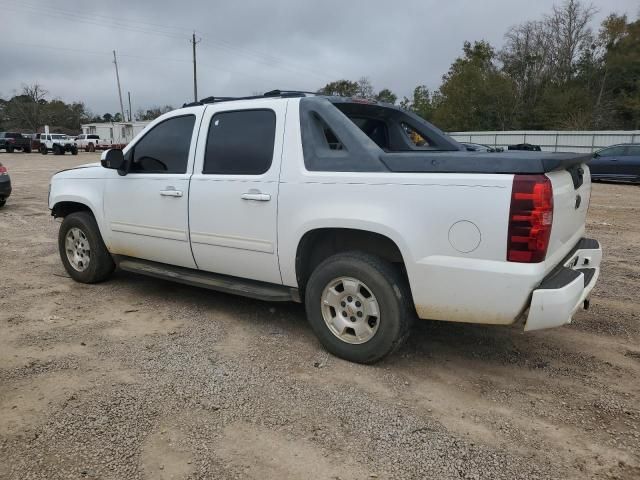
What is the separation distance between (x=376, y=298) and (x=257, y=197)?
1.20 meters

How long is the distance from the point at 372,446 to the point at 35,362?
250 cm

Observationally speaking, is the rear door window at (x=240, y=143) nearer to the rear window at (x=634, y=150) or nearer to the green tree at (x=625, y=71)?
the rear window at (x=634, y=150)

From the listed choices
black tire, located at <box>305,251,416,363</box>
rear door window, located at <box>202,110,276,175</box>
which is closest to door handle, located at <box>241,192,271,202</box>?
rear door window, located at <box>202,110,276,175</box>

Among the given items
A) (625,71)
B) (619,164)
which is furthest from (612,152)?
(625,71)

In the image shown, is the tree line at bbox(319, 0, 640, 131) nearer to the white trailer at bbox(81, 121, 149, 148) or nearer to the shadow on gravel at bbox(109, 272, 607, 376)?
the white trailer at bbox(81, 121, 149, 148)

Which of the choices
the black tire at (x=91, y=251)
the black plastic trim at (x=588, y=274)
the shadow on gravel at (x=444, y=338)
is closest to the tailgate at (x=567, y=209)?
the black plastic trim at (x=588, y=274)

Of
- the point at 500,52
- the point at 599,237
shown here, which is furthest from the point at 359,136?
the point at 500,52

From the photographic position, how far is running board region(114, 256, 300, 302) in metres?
3.99

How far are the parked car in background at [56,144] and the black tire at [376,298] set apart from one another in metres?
44.2

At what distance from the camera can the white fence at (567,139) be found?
2983cm

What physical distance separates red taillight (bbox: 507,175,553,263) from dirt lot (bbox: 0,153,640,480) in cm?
98

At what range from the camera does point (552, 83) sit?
48.8 m

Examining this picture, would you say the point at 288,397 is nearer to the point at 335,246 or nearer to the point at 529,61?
the point at 335,246

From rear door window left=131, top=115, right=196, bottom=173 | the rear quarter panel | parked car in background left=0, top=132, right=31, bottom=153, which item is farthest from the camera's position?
parked car in background left=0, top=132, right=31, bottom=153
